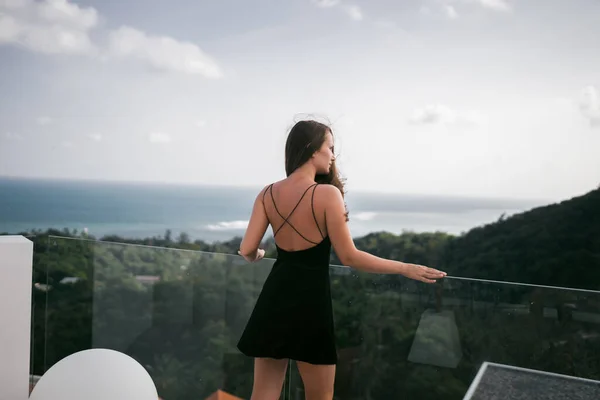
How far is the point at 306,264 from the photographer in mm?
2564

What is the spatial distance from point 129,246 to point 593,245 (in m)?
10.6

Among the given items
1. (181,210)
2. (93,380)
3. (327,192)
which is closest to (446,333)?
(327,192)

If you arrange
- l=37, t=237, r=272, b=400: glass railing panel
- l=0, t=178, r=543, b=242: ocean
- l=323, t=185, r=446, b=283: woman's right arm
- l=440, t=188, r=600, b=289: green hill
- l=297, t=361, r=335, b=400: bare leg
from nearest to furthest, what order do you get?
l=323, t=185, r=446, b=283: woman's right arm
l=297, t=361, r=335, b=400: bare leg
l=37, t=237, r=272, b=400: glass railing panel
l=440, t=188, r=600, b=289: green hill
l=0, t=178, r=543, b=242: ocean

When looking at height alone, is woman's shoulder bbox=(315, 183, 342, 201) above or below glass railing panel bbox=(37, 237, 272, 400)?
above

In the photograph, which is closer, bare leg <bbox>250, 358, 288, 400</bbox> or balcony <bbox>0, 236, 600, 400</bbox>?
bare leg <bbox>250, 358, 288, 400</bbox>

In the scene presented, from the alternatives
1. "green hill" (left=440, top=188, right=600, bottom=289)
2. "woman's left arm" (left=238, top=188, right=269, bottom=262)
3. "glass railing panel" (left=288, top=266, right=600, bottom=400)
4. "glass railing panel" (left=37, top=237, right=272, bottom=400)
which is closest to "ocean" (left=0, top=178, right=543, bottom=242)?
"green hill" (left=440, top=188, right=600, bottom=289)

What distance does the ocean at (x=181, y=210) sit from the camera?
12.5 metres

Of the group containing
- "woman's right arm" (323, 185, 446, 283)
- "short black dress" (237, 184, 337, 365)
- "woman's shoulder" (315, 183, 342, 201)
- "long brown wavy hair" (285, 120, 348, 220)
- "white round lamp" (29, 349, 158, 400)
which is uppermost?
"long brown wavy hair" (285, 120, 348, 220)

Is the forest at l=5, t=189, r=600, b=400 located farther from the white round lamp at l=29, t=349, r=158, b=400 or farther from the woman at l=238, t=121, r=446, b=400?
the white round lamp at l=29, t=349, r=158, b=400

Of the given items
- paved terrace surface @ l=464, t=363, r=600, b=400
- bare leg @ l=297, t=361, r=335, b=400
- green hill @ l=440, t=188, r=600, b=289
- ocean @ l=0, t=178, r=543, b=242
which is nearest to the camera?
bare leg @ l=297, t=361, r=335, b=400

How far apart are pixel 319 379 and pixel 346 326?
0.80 meters

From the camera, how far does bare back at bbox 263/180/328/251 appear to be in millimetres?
2521

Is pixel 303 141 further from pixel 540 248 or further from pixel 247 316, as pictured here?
pixel 540 248

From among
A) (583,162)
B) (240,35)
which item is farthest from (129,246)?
(583,162)
